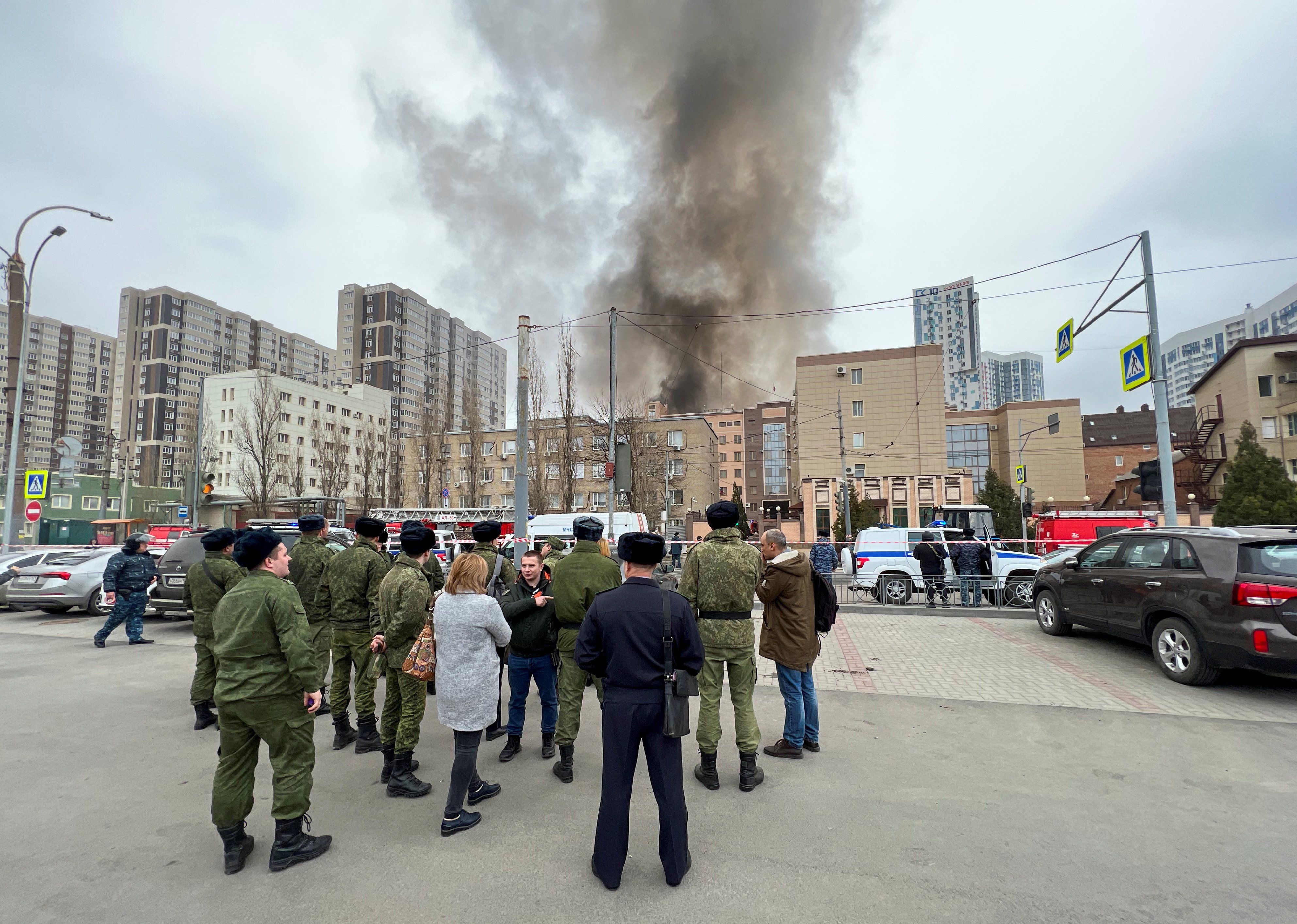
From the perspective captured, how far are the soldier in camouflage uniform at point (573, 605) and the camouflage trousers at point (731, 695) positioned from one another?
884mm

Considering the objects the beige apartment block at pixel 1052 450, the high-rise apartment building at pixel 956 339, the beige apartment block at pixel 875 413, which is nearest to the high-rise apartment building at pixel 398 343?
the beige apartment block at pixel 875 413

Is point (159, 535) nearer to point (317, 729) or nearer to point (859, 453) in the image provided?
point (317, 729)

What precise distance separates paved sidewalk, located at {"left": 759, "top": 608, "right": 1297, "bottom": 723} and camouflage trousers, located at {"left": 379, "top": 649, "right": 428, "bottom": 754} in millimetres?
4701

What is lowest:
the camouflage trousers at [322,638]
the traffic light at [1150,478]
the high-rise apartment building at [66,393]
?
the camouflage trousers at [322,638]

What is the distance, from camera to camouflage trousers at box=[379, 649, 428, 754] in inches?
174

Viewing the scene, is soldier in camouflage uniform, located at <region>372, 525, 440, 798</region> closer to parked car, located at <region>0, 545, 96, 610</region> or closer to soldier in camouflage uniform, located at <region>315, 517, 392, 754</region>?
soldier in camouflage uniform, located at <region>315, 517, 392, 754</region>

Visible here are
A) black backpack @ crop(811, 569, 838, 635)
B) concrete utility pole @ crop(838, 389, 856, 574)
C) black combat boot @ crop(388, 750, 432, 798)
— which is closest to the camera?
black combat boot @ crop(388, 750, 432, 798)

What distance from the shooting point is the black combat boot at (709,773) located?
4.51 m

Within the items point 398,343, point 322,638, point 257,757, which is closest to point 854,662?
point 322,638

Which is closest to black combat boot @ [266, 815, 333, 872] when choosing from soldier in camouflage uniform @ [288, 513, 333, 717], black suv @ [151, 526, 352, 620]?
soldier in camouflage uniform @ [288, 513, 333, 717]

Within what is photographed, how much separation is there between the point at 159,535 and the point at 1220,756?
4386 cm

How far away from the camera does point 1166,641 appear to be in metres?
7.44

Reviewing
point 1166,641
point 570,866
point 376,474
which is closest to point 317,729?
point 570,866

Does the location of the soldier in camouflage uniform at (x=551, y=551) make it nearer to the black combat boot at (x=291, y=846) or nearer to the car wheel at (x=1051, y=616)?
the black combat boot at (x=291, y=846)
